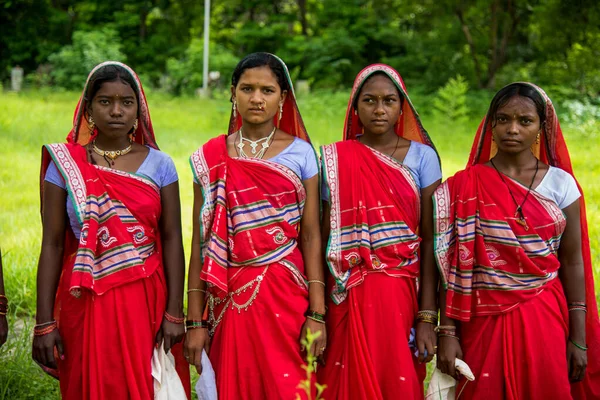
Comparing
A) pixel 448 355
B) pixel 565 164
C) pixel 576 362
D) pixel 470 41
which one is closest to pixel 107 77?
pixel 448 355

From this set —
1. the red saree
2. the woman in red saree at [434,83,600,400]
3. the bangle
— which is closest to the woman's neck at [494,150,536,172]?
the woman in red saree at [434,83,600,400]

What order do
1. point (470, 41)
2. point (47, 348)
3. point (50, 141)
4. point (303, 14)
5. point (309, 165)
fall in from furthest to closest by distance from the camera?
1. point (303, 14)
2. point (470, 41)
3. point (50, 141)
4. point (309, 165)
5. point (47, 348)

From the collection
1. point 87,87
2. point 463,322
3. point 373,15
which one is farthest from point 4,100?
point 463,322

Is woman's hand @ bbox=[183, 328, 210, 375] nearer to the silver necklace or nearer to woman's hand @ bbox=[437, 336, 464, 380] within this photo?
the silver necklace

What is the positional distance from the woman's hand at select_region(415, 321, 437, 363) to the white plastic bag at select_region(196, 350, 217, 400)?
97 cm

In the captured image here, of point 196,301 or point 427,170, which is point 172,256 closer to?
point 196,301

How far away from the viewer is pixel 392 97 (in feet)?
10.8

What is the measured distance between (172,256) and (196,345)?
437mm

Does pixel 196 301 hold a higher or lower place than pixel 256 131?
lower

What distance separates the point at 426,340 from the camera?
3156 millimetres

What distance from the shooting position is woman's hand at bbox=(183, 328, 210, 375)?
3113 millimetres

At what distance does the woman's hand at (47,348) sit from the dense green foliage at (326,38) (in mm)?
13971

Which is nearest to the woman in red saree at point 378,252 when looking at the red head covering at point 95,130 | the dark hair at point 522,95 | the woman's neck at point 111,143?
the dark hair at point 522,95

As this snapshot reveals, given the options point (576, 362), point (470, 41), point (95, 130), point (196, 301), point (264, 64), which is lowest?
point (576, 362)
